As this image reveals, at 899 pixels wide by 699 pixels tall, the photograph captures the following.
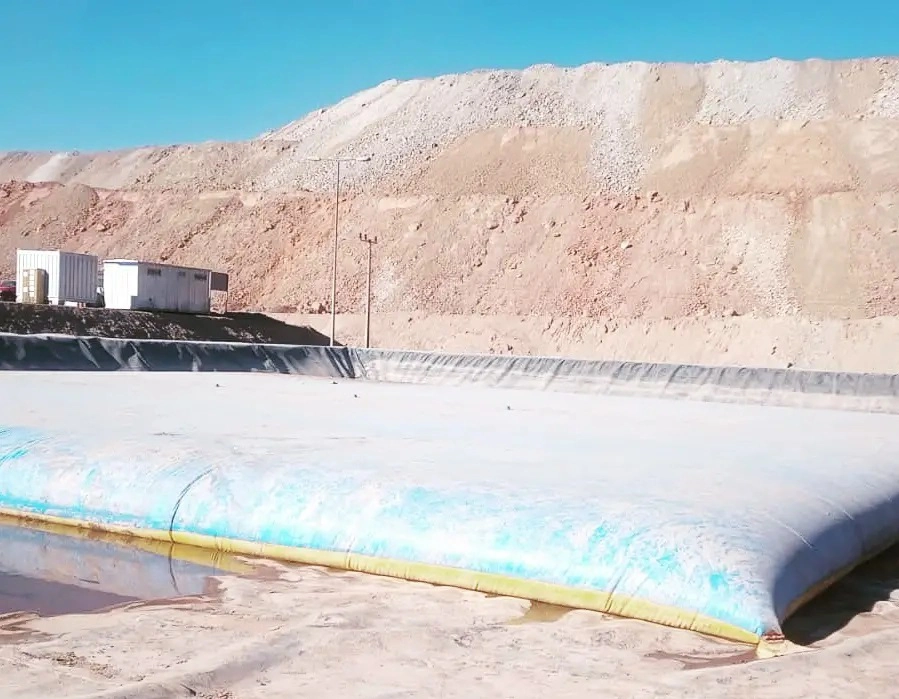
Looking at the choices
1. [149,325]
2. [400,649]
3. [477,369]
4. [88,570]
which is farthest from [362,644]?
[149,325]

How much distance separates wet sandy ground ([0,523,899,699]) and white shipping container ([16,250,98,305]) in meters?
30.0

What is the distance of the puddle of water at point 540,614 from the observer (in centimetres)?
479

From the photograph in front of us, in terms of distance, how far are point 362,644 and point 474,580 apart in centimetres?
103

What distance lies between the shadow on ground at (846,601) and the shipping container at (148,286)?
102 ft

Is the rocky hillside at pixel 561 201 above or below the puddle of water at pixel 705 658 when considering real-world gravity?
above

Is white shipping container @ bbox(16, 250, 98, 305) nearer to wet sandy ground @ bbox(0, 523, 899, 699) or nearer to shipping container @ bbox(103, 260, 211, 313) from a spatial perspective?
shipping container @ bbox(103, 260, 211, 313)

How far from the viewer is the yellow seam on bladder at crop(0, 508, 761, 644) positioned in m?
4.64

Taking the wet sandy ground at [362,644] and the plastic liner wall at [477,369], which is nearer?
the wet sandy ground at [362,644]

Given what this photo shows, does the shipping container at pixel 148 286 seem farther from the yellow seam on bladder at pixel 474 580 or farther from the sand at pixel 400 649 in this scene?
the sand at pixel 400 649

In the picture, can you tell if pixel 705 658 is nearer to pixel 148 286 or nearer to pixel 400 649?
pixel 400 649

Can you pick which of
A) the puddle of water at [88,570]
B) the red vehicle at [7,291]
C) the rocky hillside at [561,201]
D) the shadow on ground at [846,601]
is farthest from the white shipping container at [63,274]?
the shadow on ground at [846,601]

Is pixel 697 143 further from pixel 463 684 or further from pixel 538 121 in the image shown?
pixel 463 684

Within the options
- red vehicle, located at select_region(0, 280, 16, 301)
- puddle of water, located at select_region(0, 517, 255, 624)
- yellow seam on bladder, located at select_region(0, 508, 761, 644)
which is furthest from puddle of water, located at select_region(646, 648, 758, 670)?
red vehicle, located at select_region(0, 280, 16, 301)

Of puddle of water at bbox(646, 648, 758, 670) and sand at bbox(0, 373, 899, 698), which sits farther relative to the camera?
puddle of water at bbox(646, 648, 758, 670)
